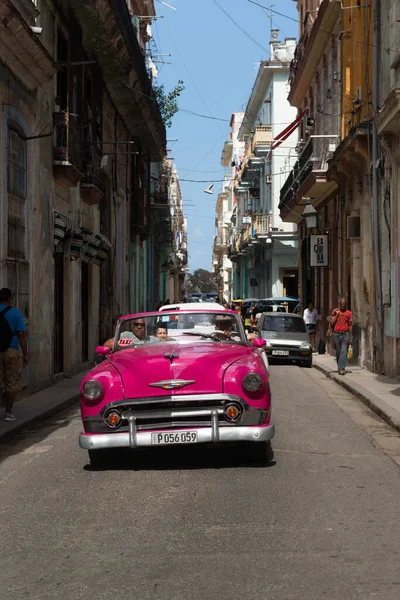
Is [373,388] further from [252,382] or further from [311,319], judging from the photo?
[311,319]

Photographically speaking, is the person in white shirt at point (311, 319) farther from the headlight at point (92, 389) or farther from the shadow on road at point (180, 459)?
the headlight at point (92, 389)

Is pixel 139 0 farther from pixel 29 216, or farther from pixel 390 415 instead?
pixel 390 415

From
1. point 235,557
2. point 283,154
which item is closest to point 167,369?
point 235,557

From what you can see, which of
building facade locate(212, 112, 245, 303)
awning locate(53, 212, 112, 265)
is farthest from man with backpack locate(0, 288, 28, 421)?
building facade locate(212, 112, 245, 303)

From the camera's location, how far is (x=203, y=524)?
5.99 meters

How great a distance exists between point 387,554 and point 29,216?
1174 cm

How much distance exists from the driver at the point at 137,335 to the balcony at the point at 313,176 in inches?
624

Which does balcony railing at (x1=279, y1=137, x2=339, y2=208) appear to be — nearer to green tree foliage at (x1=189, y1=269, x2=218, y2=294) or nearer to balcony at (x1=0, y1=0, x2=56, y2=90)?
balcony at (x1=0, y1=0, x2=56, y2=90)

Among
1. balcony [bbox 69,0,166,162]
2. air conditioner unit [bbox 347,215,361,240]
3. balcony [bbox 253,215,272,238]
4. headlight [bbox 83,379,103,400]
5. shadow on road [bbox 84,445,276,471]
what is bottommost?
shadow on road [bbox 84,445,276,471]

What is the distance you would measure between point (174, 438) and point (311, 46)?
24189 mm

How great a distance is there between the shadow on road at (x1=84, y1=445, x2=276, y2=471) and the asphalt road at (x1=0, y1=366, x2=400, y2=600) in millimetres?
19

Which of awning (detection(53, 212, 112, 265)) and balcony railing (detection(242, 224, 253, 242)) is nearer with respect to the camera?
awning (detection(53, 212, 112, 265))

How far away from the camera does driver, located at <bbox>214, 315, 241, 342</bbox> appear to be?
9.66 metres

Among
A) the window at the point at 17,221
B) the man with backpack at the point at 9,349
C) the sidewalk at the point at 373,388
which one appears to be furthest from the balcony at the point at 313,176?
the man with backpack at the point at 9,349
